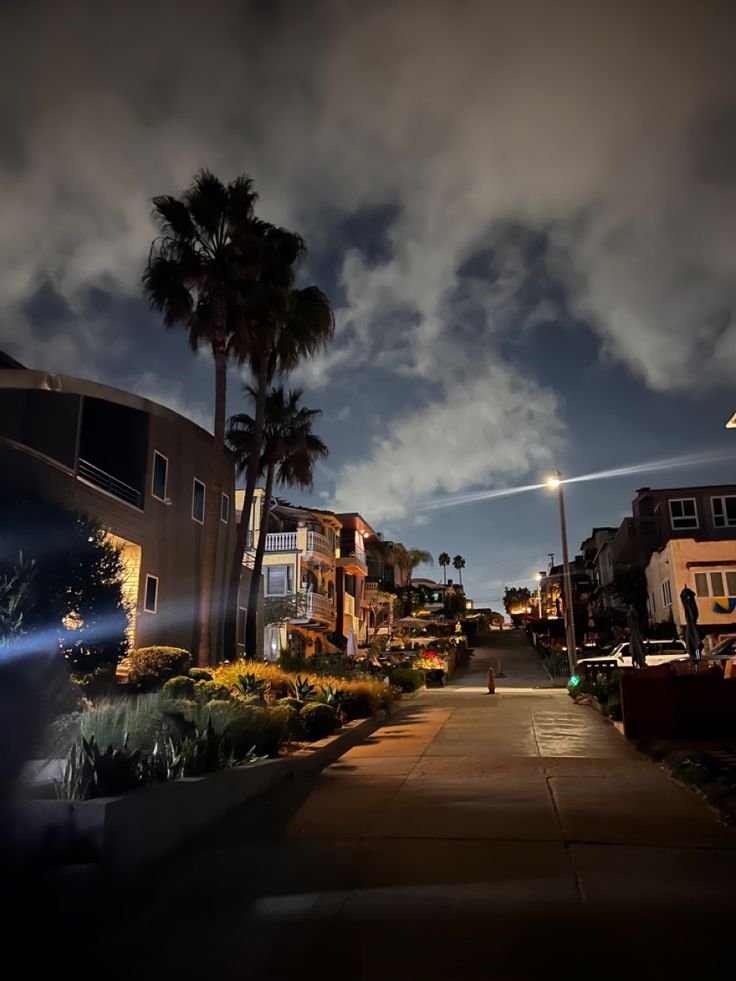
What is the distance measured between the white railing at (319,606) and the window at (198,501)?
1817 centimetres

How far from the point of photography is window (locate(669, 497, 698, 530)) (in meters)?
44.2

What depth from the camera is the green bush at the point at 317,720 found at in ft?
37.8

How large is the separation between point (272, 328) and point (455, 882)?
21783 millimetres

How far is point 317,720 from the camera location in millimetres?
11672

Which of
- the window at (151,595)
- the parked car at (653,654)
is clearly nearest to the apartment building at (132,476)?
the window at (151,595)

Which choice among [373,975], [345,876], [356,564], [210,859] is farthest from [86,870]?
[356,564]

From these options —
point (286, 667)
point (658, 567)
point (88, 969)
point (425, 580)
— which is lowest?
point (88, 969)

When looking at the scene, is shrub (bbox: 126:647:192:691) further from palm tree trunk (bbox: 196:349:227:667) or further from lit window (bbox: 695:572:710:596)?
lit window (bbox: 695:572:710:596)

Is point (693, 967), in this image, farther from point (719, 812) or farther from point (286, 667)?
point (286, 667)

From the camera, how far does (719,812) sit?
6879 millimetres

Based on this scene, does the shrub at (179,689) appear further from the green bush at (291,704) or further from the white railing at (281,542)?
the white railing at (281,542)

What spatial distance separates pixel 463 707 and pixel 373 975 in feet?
48.5

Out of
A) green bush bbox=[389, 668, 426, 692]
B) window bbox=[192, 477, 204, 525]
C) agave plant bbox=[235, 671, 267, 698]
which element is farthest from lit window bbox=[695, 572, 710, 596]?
agave plant bbox=[235, 671, 267, 698]

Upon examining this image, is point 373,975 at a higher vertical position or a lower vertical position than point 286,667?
lower
